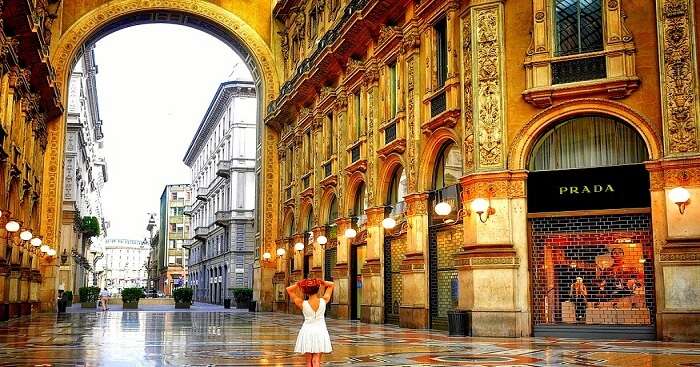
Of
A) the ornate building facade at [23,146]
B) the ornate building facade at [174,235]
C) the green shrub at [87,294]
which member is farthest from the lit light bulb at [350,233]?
the ornate building facade at [174,235]

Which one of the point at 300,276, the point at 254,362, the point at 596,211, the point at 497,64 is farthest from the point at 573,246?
the point at 300,276

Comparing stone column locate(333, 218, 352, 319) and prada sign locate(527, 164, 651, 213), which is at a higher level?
prada sign locate(527, 164, 651, 213)

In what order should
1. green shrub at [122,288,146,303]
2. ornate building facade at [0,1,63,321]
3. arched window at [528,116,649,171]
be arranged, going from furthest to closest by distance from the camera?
1. green shrub at [122,288,146,303]
2. ornate building facade at [0,1,63,321]
3. arched window at [528,116,649,171]

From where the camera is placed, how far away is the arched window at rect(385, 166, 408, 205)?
26202 mm

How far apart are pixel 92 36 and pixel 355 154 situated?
19771mm

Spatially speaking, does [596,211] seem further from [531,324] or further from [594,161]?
[531,324]

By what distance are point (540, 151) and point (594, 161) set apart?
1.35 m

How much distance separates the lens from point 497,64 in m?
19.9

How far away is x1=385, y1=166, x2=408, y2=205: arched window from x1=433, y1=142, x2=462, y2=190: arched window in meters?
2.33

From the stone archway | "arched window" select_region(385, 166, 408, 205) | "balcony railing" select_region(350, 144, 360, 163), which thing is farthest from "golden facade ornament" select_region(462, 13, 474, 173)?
the stone archway

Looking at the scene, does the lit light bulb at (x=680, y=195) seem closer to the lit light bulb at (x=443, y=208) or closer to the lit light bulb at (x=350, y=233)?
the lit light bulb at (x=443, y=208)

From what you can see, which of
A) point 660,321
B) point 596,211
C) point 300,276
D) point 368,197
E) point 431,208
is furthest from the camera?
point 300,276

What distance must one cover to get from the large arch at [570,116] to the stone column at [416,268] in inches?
188

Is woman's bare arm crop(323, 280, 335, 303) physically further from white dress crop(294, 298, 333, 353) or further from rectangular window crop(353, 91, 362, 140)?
rectangular window crop(353, 91, 362, 140)
